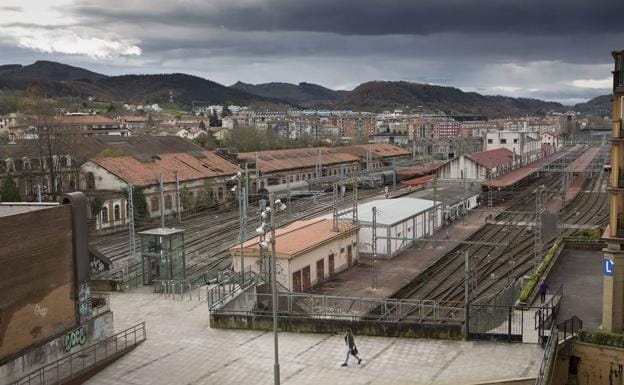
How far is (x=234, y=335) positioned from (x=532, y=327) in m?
9.05

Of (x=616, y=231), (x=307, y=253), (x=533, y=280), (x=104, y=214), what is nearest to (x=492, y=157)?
(x=104, y=214)

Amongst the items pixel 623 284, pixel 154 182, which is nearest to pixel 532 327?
pixel 623 284

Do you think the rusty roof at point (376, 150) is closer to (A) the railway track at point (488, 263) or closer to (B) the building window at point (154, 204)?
(A) the railway track at point (488, 263)

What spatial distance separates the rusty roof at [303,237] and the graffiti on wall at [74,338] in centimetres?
1213

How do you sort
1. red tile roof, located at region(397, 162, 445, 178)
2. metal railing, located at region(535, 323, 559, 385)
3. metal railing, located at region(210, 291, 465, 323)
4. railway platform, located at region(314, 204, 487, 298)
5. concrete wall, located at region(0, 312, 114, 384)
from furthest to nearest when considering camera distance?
red tile roof, located at region(397, 162, 445, 178) → railway platform, located at region(314, 204, 487, 298) → metal railing, located at region(210, 291, 465, 323) → concrete wall, located at region(0, 312, 114, 384) → metal railing, located at region(535, 323, 559, 385)

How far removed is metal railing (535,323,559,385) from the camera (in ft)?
48.3

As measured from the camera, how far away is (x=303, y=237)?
32438 millimetres

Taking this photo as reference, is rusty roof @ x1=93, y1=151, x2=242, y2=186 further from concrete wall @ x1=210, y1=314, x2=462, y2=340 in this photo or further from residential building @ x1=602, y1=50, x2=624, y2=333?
residential building @ x1=602, y1=50, x2=624, y2=333

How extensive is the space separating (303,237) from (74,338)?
1647cm

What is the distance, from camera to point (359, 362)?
1673 centimetres

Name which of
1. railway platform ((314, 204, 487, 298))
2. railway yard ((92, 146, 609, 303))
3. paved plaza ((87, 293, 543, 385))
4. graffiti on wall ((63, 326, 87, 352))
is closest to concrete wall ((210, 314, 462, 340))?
paved plaza ((87, 293, 543, 385))

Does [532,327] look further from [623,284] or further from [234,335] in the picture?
[234,335]

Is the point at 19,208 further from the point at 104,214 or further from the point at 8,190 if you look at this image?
the point at 104,214

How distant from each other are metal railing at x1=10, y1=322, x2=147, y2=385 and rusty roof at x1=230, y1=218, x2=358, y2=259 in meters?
10.4
